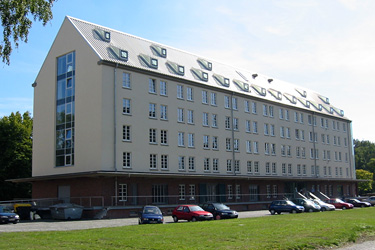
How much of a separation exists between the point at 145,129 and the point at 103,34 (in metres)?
11.0

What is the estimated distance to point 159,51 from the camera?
51.1 metres

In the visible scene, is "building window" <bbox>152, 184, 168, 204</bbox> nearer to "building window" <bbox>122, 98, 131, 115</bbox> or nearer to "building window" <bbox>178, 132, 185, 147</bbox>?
"building window" <bbox>178, 132, 185, 147</bbox>

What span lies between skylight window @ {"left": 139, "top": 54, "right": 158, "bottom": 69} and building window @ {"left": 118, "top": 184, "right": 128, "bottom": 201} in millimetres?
12957

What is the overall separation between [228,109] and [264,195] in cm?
1244

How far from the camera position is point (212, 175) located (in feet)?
159

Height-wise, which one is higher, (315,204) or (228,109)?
(228,109)

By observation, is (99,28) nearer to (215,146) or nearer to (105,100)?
(105,100)

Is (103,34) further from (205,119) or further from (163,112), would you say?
(205,119)

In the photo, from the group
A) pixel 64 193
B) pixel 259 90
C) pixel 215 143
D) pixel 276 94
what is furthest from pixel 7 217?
pixel 276 94

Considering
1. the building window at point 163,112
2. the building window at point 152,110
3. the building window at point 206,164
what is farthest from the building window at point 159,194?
the building window at point 152,110

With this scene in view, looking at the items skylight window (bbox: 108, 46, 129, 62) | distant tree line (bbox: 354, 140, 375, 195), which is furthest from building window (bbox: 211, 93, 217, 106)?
distant tree line (bbox: 354, 140, 375, 195)

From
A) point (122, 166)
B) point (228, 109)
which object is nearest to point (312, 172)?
point (228, 109)

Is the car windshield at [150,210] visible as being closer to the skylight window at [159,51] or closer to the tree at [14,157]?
the skylight window at [159,51]

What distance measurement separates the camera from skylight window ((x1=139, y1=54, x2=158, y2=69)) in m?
46.4
